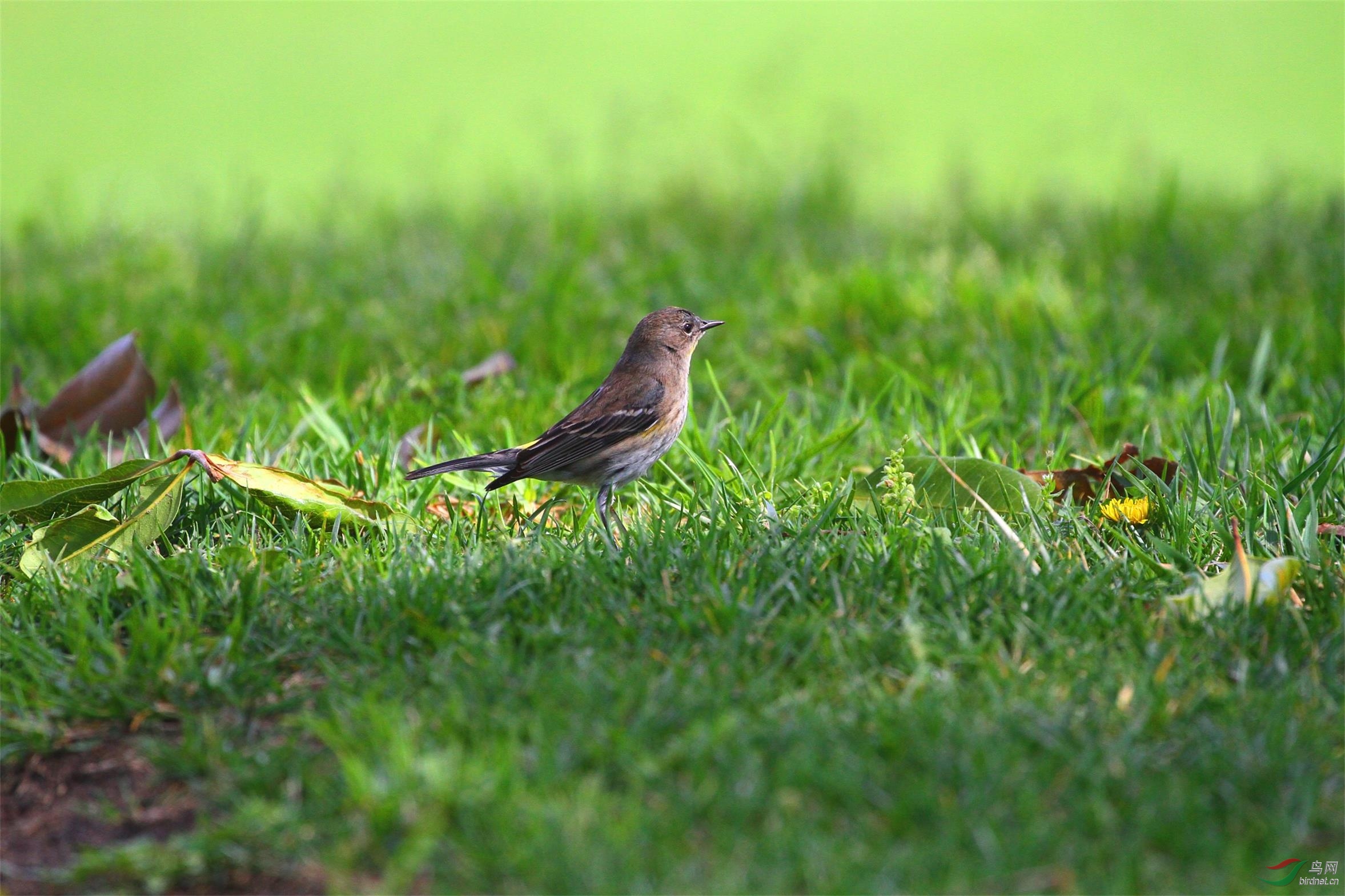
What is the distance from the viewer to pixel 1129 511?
3.84 metres

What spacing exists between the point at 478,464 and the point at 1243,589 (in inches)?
92.0

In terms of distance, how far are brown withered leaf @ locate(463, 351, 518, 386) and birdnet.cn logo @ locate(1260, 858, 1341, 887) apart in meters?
3.80

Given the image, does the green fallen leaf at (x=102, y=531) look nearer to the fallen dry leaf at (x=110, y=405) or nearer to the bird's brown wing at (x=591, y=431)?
the bird's brown wing at (x=591, y=431)

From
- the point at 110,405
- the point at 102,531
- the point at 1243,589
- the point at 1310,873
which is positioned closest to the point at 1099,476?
the point at 1243,589

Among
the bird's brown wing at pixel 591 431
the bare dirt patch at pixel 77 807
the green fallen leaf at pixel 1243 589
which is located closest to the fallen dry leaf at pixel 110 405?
the bird's brown wing at pixel 591 431

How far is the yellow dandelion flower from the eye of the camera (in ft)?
12.6

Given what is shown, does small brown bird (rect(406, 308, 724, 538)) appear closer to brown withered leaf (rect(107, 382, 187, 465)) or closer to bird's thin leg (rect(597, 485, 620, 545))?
bird's thin leg (rect(597, 485, 620, 545))

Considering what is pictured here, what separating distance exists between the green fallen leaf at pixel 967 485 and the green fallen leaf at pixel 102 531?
86.4 inches

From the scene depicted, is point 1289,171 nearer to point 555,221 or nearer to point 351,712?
point 555,221

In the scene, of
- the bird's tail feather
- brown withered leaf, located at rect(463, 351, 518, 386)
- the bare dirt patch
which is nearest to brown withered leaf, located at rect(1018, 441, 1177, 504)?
the bird's tail feather

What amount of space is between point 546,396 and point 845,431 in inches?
60.1

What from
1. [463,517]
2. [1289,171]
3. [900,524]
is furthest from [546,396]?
[1289,171]

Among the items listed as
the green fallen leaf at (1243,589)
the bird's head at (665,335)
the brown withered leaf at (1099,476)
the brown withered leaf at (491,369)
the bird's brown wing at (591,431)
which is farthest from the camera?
the brown withered leaf at (491,369)

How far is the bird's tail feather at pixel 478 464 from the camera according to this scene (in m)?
4.11
